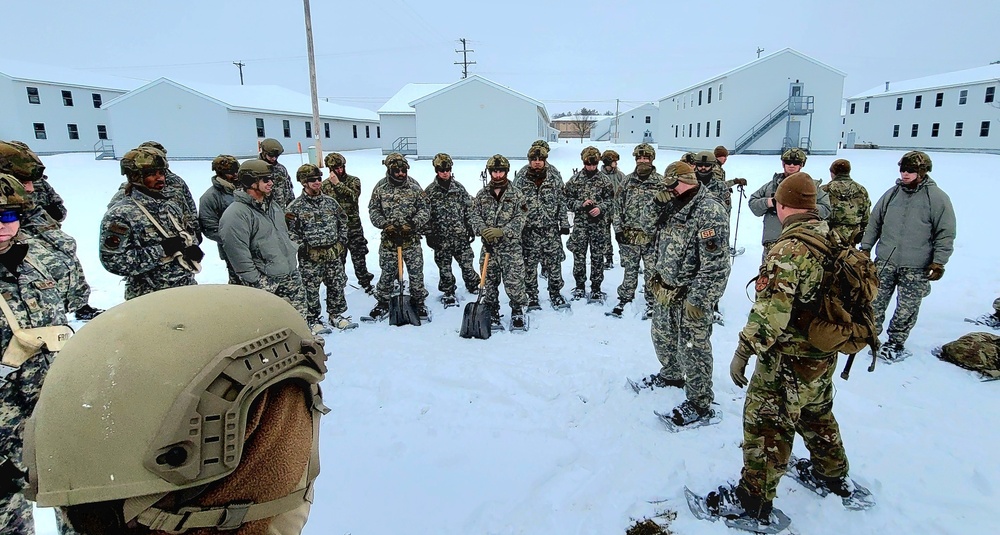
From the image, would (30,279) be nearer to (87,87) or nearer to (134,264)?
(134,264)

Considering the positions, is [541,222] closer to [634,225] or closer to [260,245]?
[634,225]

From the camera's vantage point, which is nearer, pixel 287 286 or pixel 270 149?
pixel 287 286

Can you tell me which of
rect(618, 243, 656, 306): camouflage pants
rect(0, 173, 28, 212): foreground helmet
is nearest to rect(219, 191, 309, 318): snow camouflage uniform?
rect(0, 173, 28, 212): foreground helmet

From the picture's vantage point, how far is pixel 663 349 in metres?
4.64

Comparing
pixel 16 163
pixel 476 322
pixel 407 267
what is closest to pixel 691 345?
pixel 476 322

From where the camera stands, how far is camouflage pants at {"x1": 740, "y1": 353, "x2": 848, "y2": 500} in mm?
2957

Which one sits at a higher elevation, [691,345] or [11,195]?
[11,195]

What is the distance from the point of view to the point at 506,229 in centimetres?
675

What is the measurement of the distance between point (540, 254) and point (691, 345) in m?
3.68

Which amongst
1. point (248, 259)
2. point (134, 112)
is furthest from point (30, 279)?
point (134, 112)

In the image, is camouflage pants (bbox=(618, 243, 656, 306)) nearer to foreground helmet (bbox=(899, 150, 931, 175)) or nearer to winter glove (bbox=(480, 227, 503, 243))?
winter glove (bbox=(480, 227, 503, 243))

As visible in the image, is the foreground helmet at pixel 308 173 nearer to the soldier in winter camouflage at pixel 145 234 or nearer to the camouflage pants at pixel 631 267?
the soldier in winter camouflage at pixel 145 234

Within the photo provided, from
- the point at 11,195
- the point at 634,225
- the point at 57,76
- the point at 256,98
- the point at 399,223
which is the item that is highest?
the point at 57,76

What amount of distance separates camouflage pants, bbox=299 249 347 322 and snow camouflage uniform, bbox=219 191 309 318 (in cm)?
102
